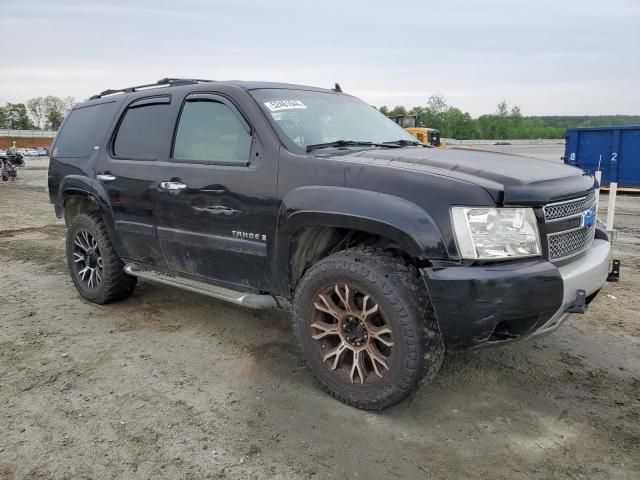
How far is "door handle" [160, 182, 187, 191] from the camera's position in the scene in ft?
12.6

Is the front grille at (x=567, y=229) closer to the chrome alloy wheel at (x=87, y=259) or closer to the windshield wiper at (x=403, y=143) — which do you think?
the windshield wiper at (x=403, y=143)

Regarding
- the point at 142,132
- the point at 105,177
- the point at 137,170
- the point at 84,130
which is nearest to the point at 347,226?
the point at 137,170

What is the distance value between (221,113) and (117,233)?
1581mm

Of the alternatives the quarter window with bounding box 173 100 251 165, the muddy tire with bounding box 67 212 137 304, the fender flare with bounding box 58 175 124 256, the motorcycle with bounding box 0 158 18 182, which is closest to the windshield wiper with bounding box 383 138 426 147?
the quarter window with bounding box 173 100 251 165

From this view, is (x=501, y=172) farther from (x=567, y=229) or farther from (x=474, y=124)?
(x=474, y=124)

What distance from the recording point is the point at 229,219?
11.7ft

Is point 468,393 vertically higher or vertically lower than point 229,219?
lower

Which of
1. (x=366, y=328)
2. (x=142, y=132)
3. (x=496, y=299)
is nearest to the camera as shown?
(x=496, y=299)

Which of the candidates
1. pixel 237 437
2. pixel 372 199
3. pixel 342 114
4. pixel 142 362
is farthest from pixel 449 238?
pixel 142 362

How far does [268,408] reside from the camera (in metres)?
3.10

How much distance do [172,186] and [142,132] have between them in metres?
0.82

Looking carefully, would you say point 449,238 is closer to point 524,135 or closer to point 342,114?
point 342,114

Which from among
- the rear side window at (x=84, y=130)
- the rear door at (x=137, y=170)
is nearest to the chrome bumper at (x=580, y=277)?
the rear door at (x=137, y=170)

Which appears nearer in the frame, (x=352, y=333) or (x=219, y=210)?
(x=352, y=333)
